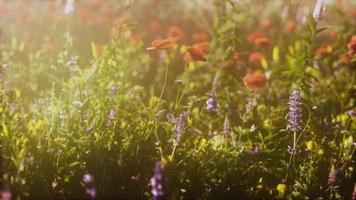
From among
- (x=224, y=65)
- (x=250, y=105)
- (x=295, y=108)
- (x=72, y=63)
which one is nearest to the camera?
(x=295, y=108)

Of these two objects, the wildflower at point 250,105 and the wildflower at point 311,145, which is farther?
the wildflower at point 250,105

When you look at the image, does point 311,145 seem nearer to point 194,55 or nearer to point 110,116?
point 194,55

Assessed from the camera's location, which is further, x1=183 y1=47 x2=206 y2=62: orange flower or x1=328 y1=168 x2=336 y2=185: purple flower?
x1=183 y1=47 x2=206 y2=62: orange flower

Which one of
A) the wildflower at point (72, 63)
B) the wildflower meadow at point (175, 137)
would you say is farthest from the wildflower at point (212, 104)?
the wildflower at point (72, 63)

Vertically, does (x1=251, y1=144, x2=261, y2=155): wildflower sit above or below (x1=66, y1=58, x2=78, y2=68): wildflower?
below

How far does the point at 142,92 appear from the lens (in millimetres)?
3988

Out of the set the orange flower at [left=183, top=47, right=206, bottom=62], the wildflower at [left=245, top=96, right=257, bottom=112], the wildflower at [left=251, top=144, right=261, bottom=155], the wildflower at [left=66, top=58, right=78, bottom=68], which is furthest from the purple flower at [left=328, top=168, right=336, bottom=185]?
the wildflower at [left=66, top=58, right=78, bottom=68]

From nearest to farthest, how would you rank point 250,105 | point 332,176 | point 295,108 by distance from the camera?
point 332,176
point 295,108
point 250,105

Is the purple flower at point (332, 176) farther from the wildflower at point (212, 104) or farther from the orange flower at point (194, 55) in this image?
the orange flower at point (194, 55)

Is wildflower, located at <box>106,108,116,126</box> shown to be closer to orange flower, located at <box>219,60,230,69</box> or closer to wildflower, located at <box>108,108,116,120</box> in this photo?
wildflower, located at <box>108,108,116,120</box>

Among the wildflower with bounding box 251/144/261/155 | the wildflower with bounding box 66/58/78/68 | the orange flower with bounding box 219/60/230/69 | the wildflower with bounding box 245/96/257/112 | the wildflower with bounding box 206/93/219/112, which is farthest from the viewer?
the orange flower with bounding box 219/60/230/69

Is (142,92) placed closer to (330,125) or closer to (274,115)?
(274,115)

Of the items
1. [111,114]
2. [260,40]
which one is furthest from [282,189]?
[260,40]

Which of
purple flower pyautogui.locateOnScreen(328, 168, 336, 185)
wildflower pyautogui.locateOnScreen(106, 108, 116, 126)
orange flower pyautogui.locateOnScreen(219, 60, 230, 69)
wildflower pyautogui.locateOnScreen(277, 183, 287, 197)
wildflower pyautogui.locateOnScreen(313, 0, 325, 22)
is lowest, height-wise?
wildflower pyautogui.locateOnScreen(277, 183, 287, 197)
